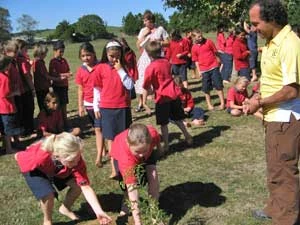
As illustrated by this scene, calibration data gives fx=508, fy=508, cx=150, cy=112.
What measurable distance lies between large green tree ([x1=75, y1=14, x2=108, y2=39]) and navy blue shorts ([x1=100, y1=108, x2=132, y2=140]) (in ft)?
191

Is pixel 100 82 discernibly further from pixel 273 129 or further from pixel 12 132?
pixel 273 129

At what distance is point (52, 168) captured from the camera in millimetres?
4883

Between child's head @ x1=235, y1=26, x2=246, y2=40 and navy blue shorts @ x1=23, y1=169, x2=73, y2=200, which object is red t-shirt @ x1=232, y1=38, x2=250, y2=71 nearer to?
child's head @ x1=235, y1=26, x2=246, y2=40

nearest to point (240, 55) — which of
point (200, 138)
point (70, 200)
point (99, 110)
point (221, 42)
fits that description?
point (221, 42)

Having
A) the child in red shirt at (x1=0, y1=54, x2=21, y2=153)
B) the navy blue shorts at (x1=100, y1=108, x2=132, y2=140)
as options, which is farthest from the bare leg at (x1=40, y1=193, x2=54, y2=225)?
the child in red shirt at (x1=0, y1=54, x2=21, y2=153)

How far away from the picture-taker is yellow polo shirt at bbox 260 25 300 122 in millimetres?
3906

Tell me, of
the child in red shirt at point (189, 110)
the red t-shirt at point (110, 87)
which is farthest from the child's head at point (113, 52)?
the child in red shirt at point (189, 110)

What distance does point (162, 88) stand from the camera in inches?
290

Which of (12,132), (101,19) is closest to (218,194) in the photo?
(12,132)

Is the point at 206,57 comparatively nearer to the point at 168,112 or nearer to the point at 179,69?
the point at 179,69

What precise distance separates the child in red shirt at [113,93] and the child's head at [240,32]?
7.02m

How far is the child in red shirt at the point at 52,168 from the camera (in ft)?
14.8

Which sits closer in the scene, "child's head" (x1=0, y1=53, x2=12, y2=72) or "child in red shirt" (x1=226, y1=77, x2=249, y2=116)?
"child's head" (x1=0, y1=53, x2=12, y2=72)

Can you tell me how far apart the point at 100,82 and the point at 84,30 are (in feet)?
203
